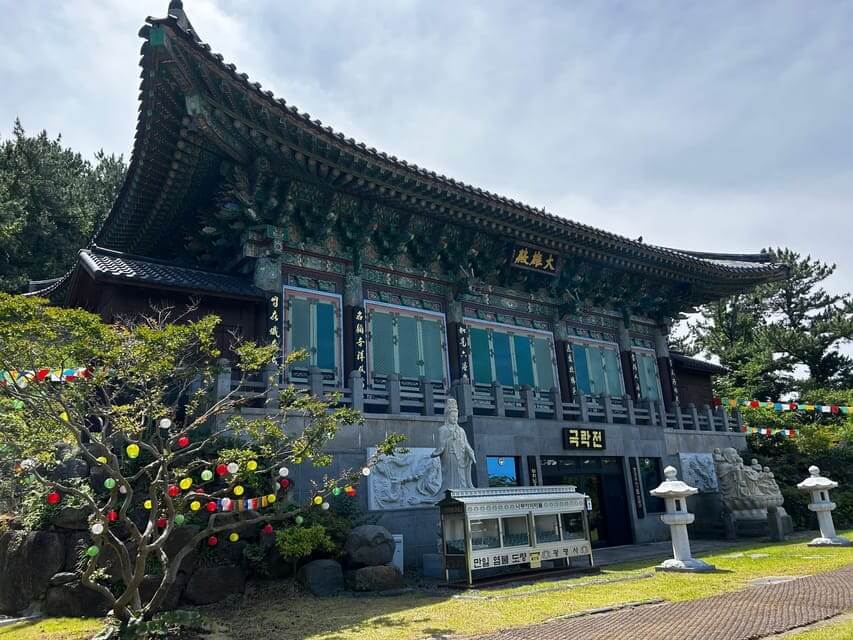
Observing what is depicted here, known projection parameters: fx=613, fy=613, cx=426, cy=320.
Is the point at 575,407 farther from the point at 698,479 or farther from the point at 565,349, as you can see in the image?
the point at 698,479

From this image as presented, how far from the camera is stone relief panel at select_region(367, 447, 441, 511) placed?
41.2 feet

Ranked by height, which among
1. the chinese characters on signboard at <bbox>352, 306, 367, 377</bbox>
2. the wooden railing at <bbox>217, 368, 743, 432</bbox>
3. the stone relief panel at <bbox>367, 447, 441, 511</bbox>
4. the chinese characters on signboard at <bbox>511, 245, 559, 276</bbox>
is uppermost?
the chinese characters on signboard at <bbox>511, 245, 559, 276</bbox>

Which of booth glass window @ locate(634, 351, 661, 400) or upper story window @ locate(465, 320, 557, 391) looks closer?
upper story window @ locate(465, 320, 557, 391)

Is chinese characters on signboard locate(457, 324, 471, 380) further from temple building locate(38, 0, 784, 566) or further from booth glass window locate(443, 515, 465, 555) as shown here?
booth glass window locate(443, 515, 465, 555)

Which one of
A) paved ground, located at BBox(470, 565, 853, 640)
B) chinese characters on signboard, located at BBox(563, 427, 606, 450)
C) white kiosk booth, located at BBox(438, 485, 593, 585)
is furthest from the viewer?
chinese characters on signboard, located at BBox(563, 427, 606, 450)

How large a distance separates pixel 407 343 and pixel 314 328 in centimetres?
258

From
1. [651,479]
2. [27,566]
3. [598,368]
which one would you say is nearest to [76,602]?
[27,566]

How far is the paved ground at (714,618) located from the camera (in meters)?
6.46

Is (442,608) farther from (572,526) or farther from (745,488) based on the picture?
(745,488)

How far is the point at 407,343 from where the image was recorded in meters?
15.8

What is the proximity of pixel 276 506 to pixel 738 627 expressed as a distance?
630 centimetres

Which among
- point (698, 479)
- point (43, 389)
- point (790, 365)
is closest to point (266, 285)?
point (43, 389)

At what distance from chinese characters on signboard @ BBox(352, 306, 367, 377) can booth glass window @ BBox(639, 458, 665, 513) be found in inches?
347

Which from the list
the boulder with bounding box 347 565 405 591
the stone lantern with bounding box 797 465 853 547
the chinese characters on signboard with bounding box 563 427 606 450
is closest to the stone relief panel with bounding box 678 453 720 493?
the chinese characters on signboard with bounding box 563 427 606 450
